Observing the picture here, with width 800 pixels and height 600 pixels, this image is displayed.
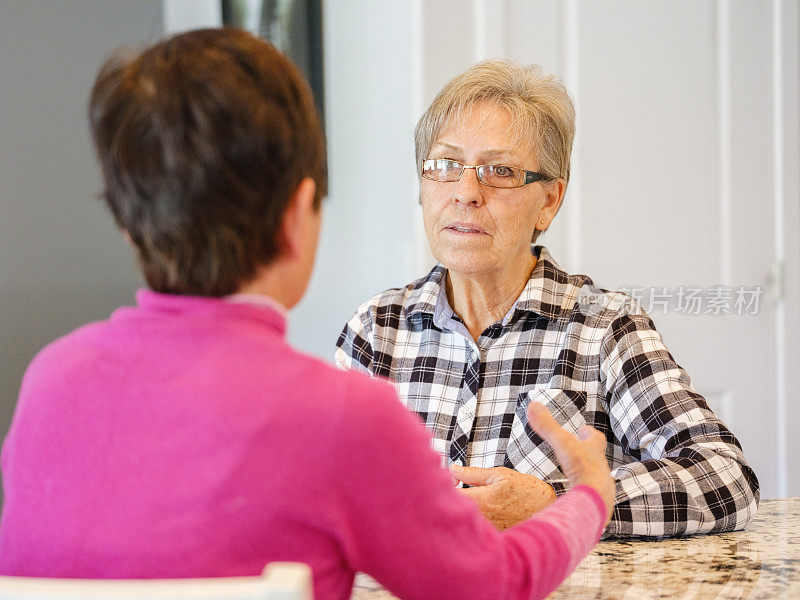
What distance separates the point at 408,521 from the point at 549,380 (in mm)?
902

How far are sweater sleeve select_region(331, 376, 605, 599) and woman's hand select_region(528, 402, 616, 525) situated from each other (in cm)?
12

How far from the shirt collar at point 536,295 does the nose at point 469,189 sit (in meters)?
0.19

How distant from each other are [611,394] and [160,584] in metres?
1.06

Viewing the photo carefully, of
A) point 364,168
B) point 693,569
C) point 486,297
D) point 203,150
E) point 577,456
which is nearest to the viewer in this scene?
point 203,150

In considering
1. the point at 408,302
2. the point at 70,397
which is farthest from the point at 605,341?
the point at 70,397

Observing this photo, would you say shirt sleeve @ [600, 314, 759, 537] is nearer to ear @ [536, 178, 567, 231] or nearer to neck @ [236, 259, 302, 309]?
ear @ [536, 178, 567, 231]

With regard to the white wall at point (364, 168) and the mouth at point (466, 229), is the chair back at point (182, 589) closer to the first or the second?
the mouth at point (466, 229)

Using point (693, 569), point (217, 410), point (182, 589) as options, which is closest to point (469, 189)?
point (693, 569)

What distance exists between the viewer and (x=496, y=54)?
241 cm

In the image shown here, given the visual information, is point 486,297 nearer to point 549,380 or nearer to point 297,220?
point 549,380

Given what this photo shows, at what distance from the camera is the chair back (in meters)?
0.49

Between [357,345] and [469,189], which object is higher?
[469,189]

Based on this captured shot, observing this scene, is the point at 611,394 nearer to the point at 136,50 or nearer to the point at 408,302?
the point at 408,302

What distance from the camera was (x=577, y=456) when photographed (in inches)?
30.8
